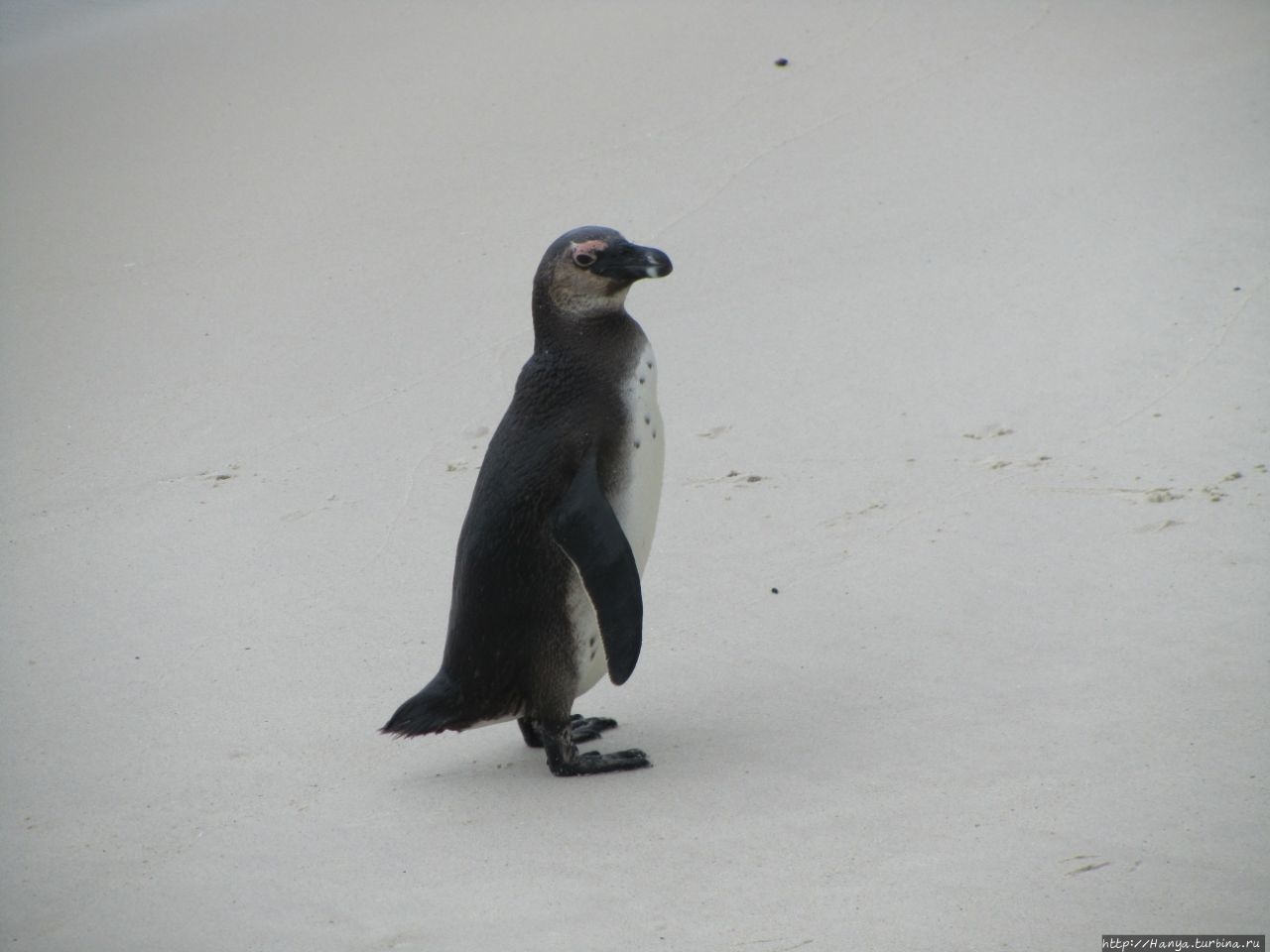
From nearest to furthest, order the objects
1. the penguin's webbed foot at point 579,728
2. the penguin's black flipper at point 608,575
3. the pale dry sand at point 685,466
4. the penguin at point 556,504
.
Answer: the pale dry sand at point 685,466 < the penguin's black flipper at point 608,575 < the penguin at point 556,504 < the penguin's webbed foot at point 579,728

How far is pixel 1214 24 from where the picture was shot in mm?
7430

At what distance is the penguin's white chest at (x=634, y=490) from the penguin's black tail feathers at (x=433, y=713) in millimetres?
262

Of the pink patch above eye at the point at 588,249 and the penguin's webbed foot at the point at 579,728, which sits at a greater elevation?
the pink patch above eye at the point at 588,249

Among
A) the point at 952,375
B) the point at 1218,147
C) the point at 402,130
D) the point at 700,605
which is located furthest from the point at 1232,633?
the point at 402,130

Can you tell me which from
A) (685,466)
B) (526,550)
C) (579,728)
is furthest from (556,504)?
(685,466)

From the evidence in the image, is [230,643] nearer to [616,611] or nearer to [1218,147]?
[616,611]

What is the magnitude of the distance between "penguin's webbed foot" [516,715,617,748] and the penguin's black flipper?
40cm

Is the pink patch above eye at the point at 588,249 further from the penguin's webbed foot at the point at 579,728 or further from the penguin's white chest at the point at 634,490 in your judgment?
the penguin's webbed foot at the point at 579,728

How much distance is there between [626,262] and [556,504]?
529 mm

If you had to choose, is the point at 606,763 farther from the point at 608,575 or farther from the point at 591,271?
the point at 591,271

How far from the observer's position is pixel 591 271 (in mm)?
3156

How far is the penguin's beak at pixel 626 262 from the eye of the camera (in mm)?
3121

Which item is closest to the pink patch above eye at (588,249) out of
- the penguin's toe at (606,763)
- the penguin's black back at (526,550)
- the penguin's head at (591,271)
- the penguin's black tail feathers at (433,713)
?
the penguin's head at (591,271)

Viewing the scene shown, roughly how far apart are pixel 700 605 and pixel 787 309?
1960 millimetres
